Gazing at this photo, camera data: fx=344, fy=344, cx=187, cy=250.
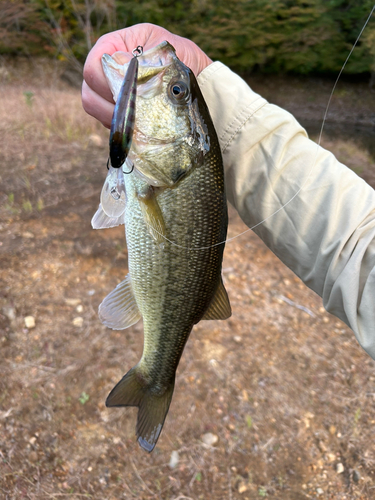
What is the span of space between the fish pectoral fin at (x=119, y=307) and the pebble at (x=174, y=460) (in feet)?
5.28

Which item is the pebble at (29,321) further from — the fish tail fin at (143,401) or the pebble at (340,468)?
the pebble at (340,468)

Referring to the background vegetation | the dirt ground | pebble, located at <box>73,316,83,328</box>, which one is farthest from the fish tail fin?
the background vegetation

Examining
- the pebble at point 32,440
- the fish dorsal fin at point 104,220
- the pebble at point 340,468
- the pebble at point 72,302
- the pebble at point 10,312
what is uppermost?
the fish dorsal fin at point 104,220

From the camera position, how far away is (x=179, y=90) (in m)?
1.41

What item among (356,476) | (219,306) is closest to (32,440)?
(219,306)

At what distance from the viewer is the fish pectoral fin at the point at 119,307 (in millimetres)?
1763

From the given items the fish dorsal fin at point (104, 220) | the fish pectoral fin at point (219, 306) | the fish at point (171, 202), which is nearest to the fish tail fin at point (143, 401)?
the fish at point (171, 202)

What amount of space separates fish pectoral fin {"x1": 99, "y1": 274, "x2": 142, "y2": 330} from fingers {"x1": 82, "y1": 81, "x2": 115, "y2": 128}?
31.4 inches

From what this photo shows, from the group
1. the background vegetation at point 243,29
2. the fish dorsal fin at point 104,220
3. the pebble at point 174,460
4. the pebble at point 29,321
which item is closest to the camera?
the fish dorsal fin at point 104,220

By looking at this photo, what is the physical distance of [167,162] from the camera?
4.71 feet

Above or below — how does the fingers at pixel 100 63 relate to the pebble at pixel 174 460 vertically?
above

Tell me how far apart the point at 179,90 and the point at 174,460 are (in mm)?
2690

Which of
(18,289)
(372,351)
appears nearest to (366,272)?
(372,351)

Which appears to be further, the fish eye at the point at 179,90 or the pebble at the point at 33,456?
the pebble at the point at 33,456
